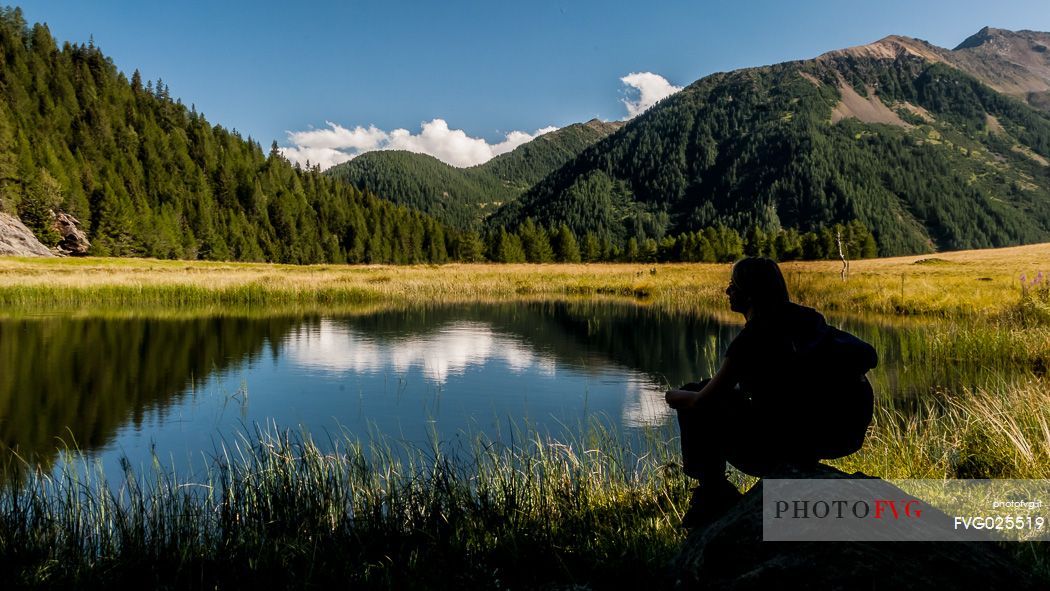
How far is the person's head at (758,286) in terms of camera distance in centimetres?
352

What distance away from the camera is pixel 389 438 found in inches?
396

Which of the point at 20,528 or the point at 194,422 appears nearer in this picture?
the point at 20,528

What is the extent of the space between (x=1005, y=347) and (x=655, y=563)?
14015mm

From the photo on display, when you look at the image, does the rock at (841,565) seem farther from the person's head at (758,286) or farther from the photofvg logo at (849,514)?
the person's head at (758,286)

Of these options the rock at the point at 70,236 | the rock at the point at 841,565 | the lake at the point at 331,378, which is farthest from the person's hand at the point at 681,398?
the rock at the point at 70,236

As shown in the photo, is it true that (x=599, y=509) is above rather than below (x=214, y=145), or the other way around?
below

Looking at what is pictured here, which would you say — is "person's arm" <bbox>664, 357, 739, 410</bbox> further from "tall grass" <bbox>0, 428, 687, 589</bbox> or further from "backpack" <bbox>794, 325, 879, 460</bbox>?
"tall grass" <bbox>0, 428, 687, 589</bbox>

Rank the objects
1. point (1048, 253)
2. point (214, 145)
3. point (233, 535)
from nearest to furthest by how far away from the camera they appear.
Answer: point (233, 535)
point (1048, 253)
point (214, 145)

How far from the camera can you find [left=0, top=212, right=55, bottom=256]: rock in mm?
60753

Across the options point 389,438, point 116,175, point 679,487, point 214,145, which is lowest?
point 389,438

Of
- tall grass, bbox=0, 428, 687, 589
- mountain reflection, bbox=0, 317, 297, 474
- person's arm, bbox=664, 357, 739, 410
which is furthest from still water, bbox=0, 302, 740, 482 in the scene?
person's arm, bbox=664, 357, 739, 410

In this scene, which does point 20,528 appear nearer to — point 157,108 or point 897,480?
point 897,480


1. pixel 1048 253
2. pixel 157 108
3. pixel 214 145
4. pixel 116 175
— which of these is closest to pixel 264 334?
pixel 1048 253

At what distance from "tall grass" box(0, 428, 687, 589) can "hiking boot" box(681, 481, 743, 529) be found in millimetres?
417
